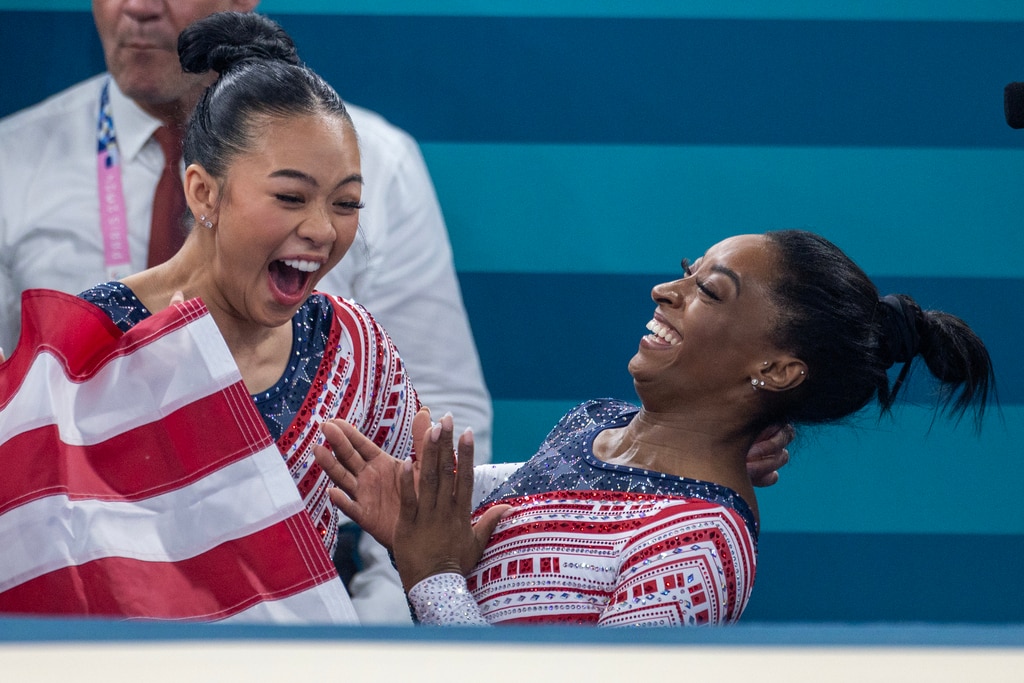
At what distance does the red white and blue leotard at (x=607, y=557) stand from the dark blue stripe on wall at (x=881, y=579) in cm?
138

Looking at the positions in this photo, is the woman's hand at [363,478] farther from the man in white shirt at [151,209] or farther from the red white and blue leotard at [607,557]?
the man in white shirt at [151,209]

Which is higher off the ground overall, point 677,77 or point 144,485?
point 677,77

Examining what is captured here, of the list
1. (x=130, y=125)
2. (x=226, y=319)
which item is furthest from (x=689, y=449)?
(x=130, y=125)

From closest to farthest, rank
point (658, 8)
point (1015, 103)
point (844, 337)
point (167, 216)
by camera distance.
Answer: point (1015, 103) → point (844, 337) → point (167, 216) → point (658, 8)

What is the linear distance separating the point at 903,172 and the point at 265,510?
1.85 meters

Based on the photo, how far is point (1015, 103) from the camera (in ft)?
3.79

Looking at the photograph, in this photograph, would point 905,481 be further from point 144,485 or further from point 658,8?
point 144,485

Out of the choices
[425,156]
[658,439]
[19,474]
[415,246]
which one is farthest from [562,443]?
[425,156]

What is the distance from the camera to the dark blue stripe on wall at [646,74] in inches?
107

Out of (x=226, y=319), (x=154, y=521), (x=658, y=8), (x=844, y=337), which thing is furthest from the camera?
(x=658, y=8)

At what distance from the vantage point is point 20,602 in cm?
135

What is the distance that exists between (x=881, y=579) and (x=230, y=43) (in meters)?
1.92

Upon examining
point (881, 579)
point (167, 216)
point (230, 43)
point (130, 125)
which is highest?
point (230, 43)

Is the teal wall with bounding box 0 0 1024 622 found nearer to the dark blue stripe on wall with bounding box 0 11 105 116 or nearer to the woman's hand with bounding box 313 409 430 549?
the dark blue stripe on wall with bounding box 0 11 105 116
